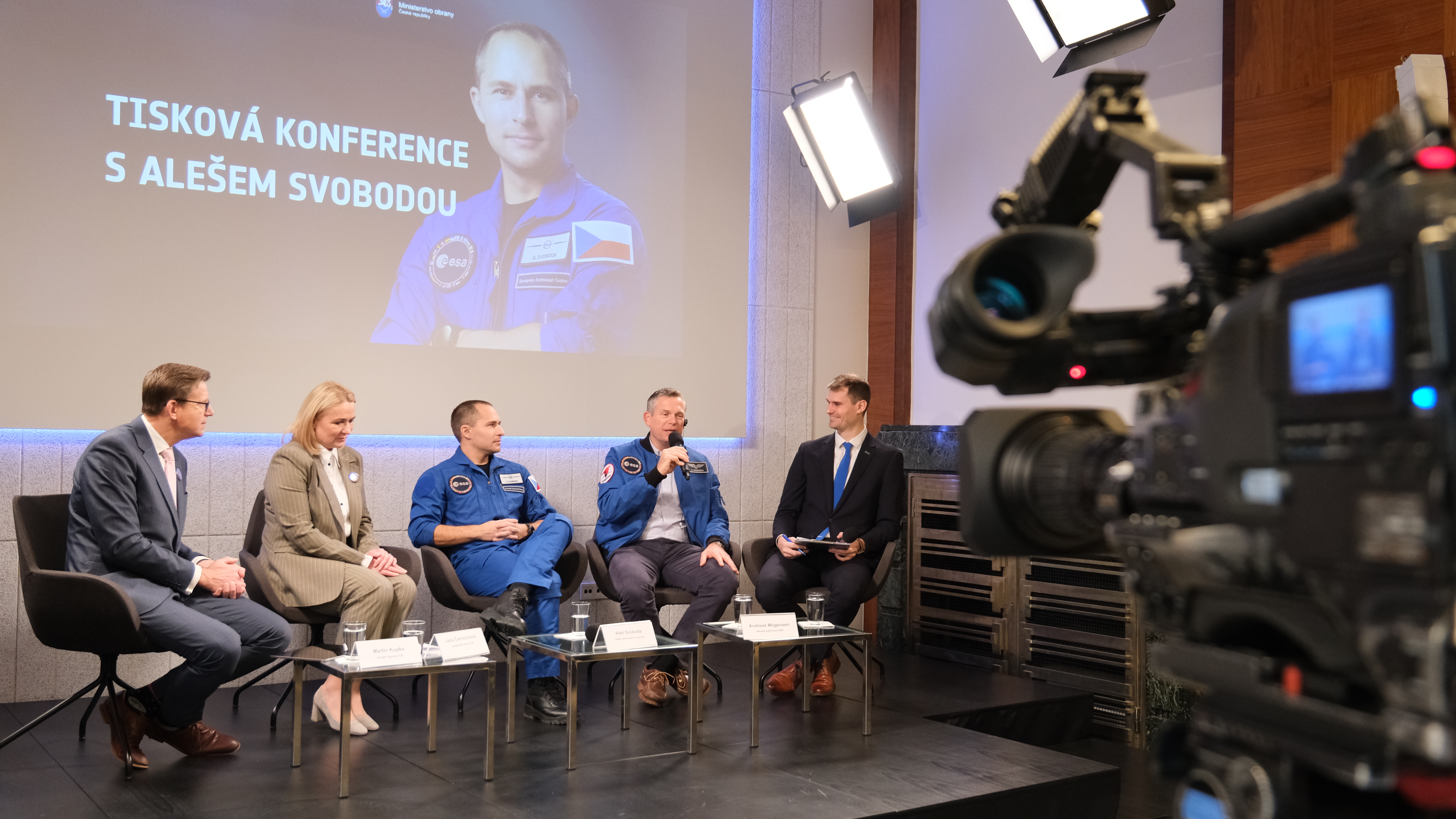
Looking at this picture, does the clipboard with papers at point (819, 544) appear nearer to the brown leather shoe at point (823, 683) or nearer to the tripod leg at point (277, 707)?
the brown leather shoe at point (823, 683)

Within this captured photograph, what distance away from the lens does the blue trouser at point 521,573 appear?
4246 millimetres

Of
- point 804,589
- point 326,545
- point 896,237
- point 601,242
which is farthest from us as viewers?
point 896,237

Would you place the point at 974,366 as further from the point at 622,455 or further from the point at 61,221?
the point at 61,221

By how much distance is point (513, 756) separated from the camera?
3.45 metres

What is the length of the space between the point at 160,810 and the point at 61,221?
2.47 meters

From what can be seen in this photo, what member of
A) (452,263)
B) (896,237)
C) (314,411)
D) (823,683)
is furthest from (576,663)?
(896,237)

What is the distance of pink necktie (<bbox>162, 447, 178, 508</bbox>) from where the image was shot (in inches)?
136

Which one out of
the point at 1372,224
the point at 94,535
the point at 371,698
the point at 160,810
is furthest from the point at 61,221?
the point at 1372,224

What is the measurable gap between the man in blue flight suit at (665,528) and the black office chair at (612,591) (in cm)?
2

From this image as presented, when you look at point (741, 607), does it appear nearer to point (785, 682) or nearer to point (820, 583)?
point (785, 682)

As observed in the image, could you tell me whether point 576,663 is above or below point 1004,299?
below

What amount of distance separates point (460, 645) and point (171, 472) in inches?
44.7

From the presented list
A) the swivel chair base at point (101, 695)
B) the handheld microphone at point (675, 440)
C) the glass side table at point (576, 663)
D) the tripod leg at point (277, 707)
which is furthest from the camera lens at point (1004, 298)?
the handheld microphone at point (675, 440)

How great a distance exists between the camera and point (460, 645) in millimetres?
3197
